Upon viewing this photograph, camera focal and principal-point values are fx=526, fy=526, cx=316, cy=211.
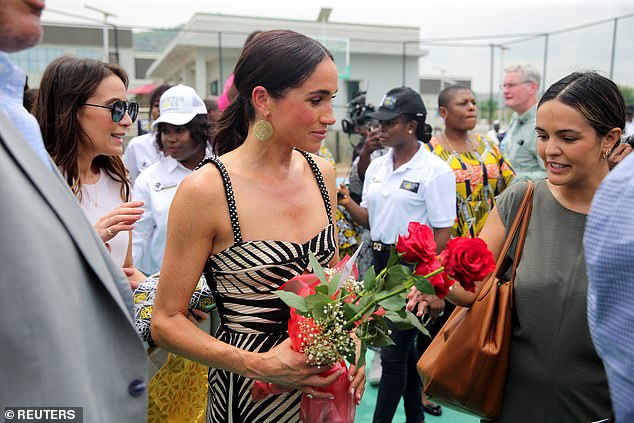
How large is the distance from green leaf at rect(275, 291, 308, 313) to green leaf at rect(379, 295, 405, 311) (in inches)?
8.5

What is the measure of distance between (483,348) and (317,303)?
0.81m

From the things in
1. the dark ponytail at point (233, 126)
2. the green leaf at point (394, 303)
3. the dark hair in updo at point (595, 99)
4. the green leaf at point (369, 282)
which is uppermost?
the dark hair in updo at point (595, 99)

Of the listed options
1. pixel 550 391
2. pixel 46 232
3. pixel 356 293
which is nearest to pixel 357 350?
pixel 356 293

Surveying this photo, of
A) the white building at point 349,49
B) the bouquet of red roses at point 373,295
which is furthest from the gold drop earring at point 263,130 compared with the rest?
the white building at point 349,49

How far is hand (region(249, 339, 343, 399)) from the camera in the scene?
1549 mm

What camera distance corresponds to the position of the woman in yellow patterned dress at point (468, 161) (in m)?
4.29

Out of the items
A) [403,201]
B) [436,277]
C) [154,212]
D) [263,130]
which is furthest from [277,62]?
[403,201]

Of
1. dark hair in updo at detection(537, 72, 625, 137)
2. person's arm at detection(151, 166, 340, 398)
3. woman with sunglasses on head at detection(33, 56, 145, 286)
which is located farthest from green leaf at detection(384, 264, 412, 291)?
woman with sunglasses on head at detection(33, 56, 145, 286)

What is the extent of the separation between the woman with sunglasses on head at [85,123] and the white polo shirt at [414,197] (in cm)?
185

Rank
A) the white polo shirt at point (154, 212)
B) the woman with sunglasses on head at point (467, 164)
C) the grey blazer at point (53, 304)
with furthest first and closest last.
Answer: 1. the woman with sunglasses on head at point (467, 164)
2. the white polo shirt at point (154, 212)
3. the grey blazer at point (53, 304)

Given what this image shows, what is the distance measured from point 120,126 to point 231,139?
0.72 metres

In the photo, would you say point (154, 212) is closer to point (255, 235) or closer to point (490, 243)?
point (255, 235)

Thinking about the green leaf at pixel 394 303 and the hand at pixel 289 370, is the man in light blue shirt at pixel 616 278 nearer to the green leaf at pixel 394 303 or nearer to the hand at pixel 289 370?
the green leaf at pixel 394 303

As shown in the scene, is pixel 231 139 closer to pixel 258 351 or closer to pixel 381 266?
pixel 258 351
